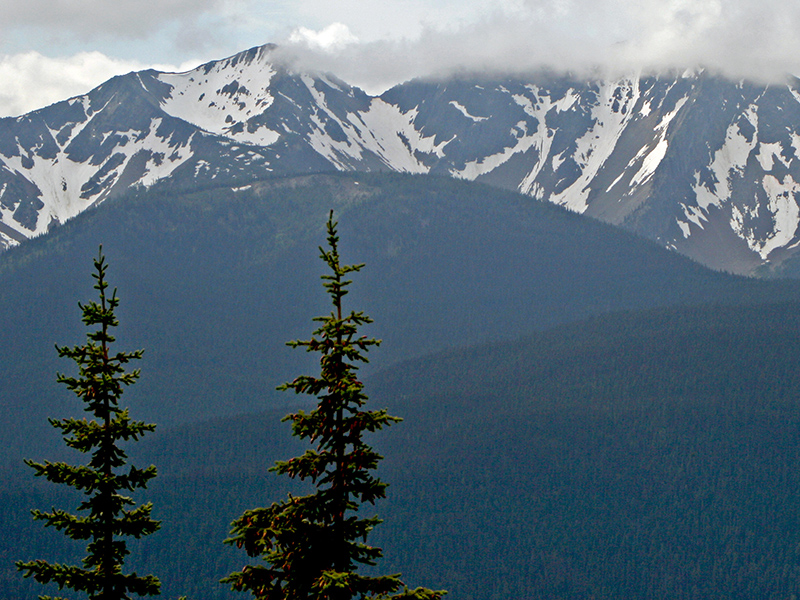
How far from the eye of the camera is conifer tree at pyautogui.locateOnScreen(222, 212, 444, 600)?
2741 centimetres

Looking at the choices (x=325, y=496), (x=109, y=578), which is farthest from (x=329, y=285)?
(x=109, y=578)

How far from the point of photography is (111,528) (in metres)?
29.4

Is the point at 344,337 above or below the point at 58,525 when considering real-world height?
above

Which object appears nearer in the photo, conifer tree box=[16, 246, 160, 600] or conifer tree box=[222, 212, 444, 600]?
conifer tree box=[222, 212, 444, 600]

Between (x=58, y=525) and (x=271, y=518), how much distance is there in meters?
5.05

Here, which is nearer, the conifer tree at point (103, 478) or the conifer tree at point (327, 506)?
the conifer tree at point (327, 506)

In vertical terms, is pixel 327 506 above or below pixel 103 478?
below

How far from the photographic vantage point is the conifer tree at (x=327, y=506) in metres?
27.4

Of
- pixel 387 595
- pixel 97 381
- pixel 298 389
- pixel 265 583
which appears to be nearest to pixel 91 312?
pixel 97 381

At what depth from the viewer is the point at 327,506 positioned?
27828mm

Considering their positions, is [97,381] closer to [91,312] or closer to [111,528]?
[91,312]

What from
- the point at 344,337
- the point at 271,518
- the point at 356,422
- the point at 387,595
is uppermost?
the point at 344,337

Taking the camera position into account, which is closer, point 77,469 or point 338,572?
point 338,572

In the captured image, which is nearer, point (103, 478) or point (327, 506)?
point (327, 506)
